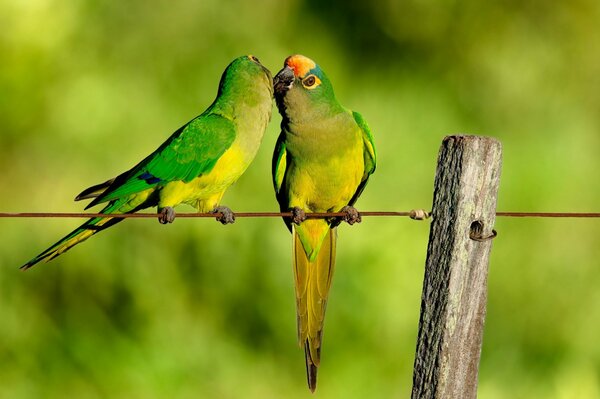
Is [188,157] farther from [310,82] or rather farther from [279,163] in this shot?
[310,82]

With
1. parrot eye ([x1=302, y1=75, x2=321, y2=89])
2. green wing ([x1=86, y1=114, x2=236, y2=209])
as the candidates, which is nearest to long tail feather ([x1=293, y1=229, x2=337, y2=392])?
green wing ([x1=86, y1=114, x2=236, y2=209])

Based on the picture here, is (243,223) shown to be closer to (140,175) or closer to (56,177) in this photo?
(56,177)

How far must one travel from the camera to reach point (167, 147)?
400 centimetres

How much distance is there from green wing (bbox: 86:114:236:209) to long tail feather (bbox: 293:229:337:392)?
55cm

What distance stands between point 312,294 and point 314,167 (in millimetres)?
542

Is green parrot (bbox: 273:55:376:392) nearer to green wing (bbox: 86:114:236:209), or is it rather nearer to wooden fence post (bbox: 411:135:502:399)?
green wing (bbox: 86:114:236:209)

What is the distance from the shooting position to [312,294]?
4.05m

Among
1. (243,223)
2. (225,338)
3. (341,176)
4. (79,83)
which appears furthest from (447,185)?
(79,83)

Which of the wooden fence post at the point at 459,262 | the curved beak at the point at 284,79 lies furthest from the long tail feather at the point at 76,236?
the wooden fence post at the point at 459,262

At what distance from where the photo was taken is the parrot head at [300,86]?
4.00 m

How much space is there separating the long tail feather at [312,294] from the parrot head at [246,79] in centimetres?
66

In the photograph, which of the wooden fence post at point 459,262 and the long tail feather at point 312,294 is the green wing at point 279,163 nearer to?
the long tail feather at point 312,294

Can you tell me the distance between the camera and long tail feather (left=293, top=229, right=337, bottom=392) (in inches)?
152

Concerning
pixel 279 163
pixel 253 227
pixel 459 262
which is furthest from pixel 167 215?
pixel 253 227
